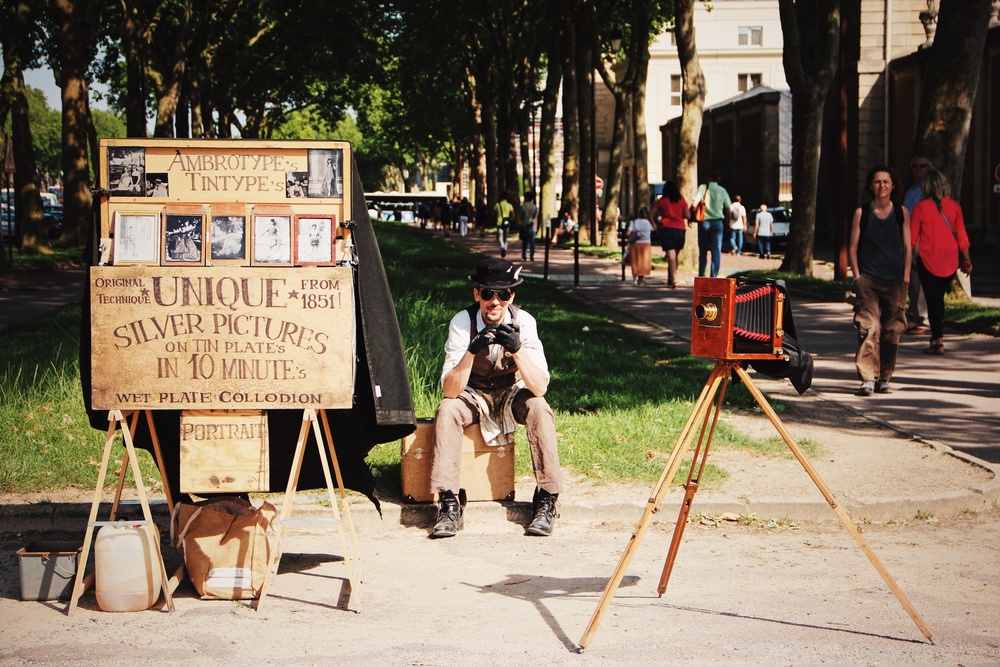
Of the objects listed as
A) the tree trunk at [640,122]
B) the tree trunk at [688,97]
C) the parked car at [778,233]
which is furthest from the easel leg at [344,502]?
the parked car at [778,233]

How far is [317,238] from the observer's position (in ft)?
19.6

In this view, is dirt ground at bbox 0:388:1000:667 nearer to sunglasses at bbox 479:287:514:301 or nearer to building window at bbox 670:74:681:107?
sunglasses at bbox 479:287:514:301

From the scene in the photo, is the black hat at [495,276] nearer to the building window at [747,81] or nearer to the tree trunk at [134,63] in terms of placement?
the tree trunk at [134,63]

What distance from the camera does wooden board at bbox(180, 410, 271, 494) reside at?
5898mm

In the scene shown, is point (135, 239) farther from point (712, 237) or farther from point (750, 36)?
point (750, 36)

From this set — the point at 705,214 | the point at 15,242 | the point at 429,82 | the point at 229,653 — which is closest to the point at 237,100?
the point at 429,82

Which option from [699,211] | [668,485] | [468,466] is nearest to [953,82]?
[699,211]

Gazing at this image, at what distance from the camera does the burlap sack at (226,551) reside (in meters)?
5.93

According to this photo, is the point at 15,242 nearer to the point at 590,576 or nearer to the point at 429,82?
the point at 429,82

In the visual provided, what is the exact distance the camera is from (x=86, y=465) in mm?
8180

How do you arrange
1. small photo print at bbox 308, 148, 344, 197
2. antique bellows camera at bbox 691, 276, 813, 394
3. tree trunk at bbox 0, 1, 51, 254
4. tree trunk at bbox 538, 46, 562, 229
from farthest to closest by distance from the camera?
tree trunk at bbox 538, 46, 562, 229
tree trunk at bbox 0, 1, 51, 254
small photo print at bbox 308, 148, 344, 197
antique bellows camera at bbox 691, 276, 813, 394

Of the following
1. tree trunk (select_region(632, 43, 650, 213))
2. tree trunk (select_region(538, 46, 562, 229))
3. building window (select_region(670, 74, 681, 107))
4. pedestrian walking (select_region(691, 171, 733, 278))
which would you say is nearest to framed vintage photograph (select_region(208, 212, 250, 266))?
pedestrian walking (select_region(691, 171, 733, 278))

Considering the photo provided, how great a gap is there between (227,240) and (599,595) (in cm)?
243

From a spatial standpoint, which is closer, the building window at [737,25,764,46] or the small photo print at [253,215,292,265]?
the small photo print at [253,215,292,265]
